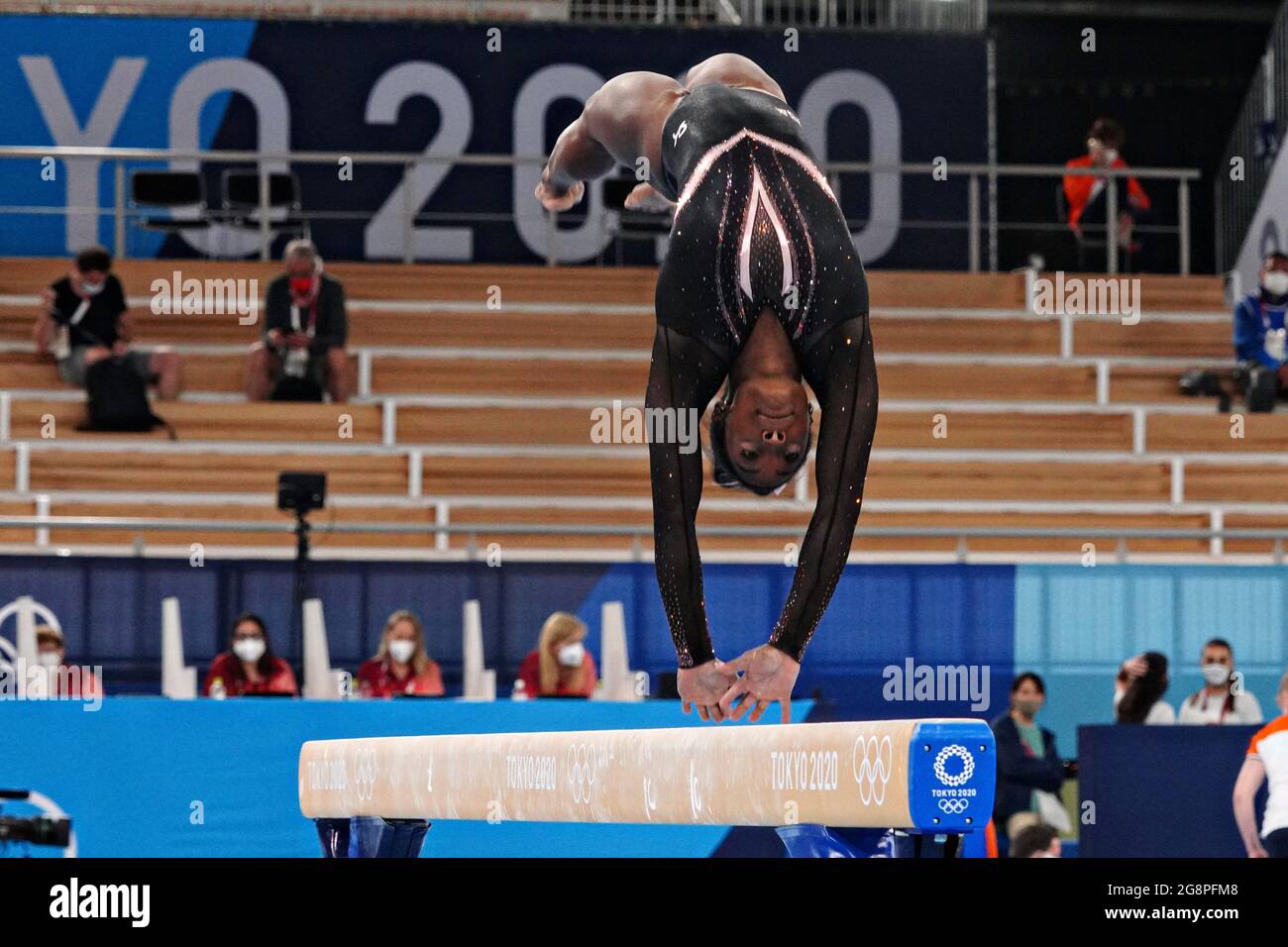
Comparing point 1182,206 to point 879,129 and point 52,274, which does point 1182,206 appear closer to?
point 879,129

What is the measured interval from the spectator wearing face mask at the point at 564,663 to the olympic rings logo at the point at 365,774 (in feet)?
11.7

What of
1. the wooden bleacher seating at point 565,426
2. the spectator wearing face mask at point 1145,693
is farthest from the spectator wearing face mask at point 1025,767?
the wooden bleacher seating at point 565,426

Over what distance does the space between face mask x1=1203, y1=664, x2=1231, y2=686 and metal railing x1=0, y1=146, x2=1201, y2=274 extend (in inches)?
188

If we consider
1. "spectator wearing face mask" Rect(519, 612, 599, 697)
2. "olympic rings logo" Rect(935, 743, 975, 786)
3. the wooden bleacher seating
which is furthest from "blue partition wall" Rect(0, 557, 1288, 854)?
"olympic rings logo" Rect(935, 743, 975, 786)

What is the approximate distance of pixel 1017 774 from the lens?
8203mm

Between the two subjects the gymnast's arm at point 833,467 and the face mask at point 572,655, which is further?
the face mask at point 572,655

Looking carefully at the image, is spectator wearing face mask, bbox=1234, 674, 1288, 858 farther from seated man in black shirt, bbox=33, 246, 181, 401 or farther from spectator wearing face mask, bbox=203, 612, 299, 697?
seated man in black shirt, bbox=33, 246, 181, 401

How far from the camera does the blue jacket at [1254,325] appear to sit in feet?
39.8

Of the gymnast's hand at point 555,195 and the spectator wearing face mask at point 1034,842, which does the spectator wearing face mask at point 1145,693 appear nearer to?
the spectator wearing face mask at point 1034,842

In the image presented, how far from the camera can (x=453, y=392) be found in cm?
1205

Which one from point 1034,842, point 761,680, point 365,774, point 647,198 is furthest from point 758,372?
point 1034,842

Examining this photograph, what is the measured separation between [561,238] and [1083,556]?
5172mm

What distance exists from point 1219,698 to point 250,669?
4.17 m
